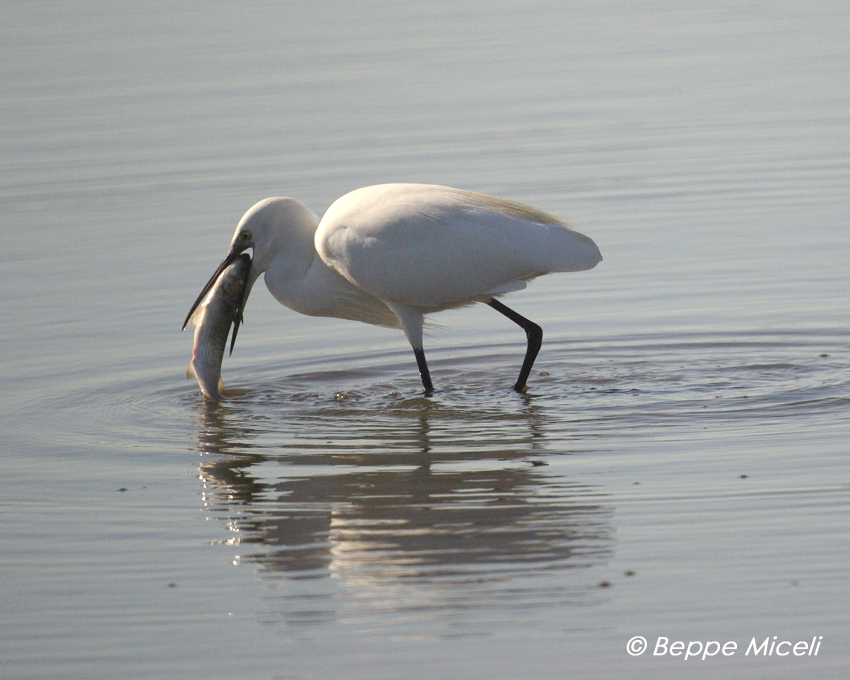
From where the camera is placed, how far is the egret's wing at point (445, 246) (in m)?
7.94

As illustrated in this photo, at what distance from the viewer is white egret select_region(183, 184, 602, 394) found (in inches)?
314

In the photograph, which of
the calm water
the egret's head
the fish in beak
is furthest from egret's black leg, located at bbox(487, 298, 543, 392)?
the fish in beak

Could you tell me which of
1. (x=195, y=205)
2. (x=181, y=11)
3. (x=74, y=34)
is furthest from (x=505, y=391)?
(x=181, y=11)

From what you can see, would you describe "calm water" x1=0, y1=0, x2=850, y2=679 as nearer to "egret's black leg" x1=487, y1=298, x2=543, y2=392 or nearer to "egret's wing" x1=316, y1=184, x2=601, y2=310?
"egret's black leg" x1=487, y1=298, x2=543, y2=392

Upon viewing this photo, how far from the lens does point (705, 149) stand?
47.8 feet

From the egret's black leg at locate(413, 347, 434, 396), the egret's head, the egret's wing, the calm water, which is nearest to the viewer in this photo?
the calm water

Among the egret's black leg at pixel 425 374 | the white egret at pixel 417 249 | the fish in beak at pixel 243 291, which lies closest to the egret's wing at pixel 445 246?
the white egret at pixel 417 249

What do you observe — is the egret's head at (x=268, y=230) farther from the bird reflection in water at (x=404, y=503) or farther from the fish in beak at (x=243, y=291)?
the bird reflection in water at (x=404, y=503)

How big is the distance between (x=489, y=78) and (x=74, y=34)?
844 cm

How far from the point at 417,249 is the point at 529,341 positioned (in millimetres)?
1005

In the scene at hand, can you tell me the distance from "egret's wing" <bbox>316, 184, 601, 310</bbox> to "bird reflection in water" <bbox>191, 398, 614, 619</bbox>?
70 centimetres

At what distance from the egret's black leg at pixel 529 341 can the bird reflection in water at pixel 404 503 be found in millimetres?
376

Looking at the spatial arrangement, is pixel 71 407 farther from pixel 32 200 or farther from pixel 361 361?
pixel 32 200

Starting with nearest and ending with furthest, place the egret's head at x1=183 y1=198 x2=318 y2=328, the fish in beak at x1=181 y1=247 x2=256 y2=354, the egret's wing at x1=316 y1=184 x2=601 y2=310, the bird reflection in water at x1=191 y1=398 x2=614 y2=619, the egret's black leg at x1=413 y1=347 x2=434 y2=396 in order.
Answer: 1. the bird reflection in water at x1=191 y1=398 x2=614 y2=619
2. the egret's wing at x1=316 y1=184 x2=601 y2=310
3. the egret's black leg at x1=413 y1=347 x2=434 y2=396
4. the egret's head at x1=183 y1=198 x2=318 y2=328
5. the fish in beak at x1=181 y1=247 x2=256 y2=354
